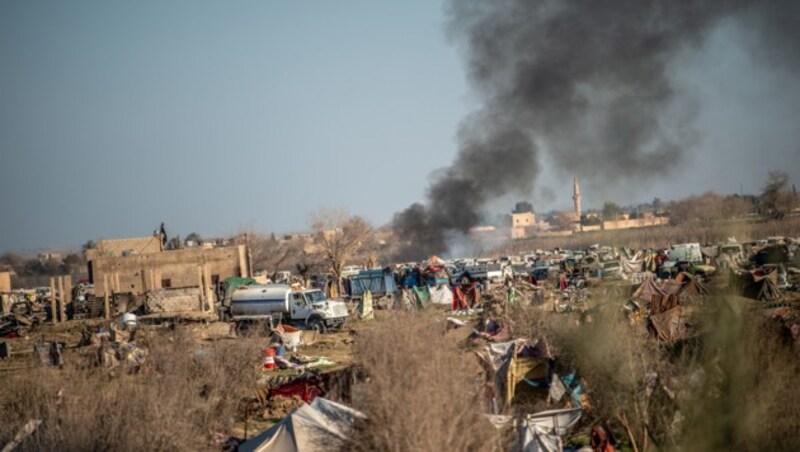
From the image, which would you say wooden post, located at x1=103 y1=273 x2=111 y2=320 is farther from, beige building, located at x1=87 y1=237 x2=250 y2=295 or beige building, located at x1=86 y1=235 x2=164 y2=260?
beige building, located at x1=86 y1=235 x2=164 y2=260

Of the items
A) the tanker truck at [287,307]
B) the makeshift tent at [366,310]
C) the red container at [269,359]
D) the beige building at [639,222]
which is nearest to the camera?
the red container at [269,359]

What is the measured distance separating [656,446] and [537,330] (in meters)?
9.88

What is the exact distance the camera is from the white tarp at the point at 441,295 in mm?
40000

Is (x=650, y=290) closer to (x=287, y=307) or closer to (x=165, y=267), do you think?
(x=287, y=307)

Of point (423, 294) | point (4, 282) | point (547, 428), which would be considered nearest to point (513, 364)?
point (547, 428)

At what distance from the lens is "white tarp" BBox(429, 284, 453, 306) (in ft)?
131

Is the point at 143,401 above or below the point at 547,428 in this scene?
above

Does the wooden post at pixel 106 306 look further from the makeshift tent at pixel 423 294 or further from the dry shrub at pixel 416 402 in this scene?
the dry shrub at pixel 416 402

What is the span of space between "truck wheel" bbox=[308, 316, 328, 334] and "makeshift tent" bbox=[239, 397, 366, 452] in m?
19.9

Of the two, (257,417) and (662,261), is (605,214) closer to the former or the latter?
(662,261)

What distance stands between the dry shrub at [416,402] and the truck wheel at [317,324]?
2082 centimetres

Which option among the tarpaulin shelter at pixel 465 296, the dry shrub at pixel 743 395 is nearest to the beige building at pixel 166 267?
the tarpaulin shelter at pixel 465 296

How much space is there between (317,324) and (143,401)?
66.3 feet

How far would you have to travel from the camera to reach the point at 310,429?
12.0m
